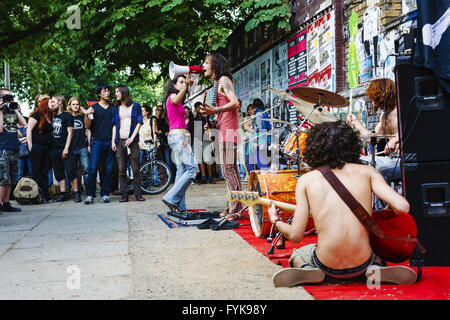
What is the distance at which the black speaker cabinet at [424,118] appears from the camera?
4059 mm

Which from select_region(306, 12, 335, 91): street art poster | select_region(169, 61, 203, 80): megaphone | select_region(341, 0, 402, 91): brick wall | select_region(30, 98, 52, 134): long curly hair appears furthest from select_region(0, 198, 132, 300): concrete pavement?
select_region(341, 0, 402, 91): brick wall

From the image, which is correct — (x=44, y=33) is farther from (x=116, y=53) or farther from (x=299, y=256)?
(x=299, y=256)

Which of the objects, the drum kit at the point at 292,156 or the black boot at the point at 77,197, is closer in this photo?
the drum kit at the point at 292,156

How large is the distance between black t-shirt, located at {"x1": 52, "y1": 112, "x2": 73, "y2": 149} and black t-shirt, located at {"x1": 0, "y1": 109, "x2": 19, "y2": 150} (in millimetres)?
1340

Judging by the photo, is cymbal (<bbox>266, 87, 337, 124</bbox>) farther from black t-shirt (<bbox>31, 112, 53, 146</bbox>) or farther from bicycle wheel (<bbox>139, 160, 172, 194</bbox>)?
black t-shirt (<bbox>31, 112, 53, 146</bbox>)

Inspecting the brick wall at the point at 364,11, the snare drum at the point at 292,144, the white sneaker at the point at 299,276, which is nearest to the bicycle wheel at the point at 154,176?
the brick wall at the point at 364,11

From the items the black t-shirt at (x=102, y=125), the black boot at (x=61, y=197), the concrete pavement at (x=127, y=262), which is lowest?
the concrete pavement at (x=127, y=262)

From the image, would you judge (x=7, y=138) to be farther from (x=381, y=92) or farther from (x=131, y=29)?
(x=381, y=92)

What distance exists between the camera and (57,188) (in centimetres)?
1148

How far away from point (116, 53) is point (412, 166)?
11.0 m

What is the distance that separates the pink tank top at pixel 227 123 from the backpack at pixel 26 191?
5134 millimetres

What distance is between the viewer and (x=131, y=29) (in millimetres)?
12492

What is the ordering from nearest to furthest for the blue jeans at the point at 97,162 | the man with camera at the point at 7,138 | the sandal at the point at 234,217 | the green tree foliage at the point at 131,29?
the sandal at the point at 234,217, the man with camera at the point at 7,138, the blue jeans at the point at 97,162, the green tree foliage at the point at 131,29

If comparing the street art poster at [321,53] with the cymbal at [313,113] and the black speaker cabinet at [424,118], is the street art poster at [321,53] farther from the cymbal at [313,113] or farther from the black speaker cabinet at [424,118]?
the black speaker cabinet at [424,118]
